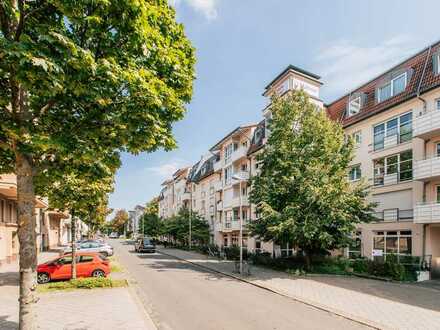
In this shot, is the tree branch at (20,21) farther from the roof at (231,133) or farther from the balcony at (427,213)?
the roof at (231,133)

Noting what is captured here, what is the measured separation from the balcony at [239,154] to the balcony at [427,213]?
17.4 m

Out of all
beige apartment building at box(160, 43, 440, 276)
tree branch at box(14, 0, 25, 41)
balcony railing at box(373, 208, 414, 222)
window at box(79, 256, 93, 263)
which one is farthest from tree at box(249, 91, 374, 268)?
tree branch at box(14, 0, 25, 41)

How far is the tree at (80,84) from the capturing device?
445cm

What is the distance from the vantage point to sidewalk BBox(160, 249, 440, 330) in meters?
9.47

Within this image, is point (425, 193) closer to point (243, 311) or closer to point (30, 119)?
point (243, 311)

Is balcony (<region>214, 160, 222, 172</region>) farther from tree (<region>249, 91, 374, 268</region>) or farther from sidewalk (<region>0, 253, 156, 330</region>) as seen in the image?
sidewalk (<region>0, 253, 156, 330</region>)

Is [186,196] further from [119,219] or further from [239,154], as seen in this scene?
[119,219]

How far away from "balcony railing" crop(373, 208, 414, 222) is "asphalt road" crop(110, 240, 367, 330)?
10736 mm

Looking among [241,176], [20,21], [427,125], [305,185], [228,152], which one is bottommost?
[305,185]

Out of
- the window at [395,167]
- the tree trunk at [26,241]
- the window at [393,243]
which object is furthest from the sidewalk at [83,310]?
the window at [395,167]

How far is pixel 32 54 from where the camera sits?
163 inches

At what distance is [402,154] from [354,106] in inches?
240

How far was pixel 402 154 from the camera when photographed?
20297 mm

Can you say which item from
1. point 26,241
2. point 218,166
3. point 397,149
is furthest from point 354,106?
point 26,241
